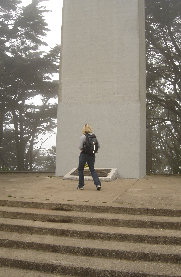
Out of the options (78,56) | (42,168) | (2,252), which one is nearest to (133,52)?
(78,56)

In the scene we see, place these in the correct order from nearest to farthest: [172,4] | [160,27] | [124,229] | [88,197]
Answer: [124,229] → [88,197] → [172,4] → [160,27]

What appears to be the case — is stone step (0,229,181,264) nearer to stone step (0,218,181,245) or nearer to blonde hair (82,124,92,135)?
stone step (0,218,181,245)

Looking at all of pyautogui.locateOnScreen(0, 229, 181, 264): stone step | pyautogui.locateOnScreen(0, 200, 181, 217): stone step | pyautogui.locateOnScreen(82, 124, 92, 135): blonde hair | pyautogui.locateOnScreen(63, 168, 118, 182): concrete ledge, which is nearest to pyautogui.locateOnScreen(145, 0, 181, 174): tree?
pyautogui.locateOnScreen(63, 168, 118, 182): concrete ledge

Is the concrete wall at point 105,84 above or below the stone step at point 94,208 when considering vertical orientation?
above

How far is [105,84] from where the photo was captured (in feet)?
34.4

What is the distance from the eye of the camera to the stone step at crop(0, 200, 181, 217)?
16.1 ft

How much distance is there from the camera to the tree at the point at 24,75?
19.4 meters

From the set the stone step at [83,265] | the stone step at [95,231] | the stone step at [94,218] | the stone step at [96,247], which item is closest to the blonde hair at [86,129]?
the stone step at [94,218]

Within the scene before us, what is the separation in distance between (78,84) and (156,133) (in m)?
13.1

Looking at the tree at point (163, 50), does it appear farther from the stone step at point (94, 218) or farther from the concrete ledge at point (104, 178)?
the stone step at point (94, 218)

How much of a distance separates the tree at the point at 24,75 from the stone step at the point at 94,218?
49.0ft

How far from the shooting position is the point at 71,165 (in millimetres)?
10555

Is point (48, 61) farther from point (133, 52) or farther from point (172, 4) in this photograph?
point (133, 52)

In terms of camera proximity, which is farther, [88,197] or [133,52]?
[133,52]
